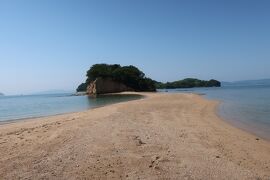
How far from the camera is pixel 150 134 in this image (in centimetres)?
1182

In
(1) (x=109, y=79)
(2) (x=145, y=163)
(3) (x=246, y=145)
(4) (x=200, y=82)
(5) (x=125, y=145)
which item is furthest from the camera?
(4) (x=200, y=82)

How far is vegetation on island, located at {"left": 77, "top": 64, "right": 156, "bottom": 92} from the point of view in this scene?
304 ft

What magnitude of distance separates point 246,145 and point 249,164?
2731 millimetres

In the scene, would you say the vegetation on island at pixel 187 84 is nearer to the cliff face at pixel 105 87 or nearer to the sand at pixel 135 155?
the cliff face at pixel 105 87

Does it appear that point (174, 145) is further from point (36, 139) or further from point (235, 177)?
point (36, 139)

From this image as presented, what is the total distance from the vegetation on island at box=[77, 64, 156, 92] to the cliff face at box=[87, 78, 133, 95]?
3.80 ft

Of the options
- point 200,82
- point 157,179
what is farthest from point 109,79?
point 200,82

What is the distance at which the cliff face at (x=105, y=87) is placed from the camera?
8864cm

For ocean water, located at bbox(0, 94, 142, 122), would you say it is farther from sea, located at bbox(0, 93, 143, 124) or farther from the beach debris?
the beach debris

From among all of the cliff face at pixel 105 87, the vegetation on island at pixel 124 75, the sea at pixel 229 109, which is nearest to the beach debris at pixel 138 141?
the sea at pixel 229 109

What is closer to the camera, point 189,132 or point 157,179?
point 157,179

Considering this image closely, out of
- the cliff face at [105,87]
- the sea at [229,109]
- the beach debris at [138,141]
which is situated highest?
the cliff face at [105,87]

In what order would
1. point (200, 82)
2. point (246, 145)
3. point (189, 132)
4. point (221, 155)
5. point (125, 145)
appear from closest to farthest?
1. point (221, 155)
2. point (125, 145)
3. point (246, 145)
4. point (189, 132)
5. point (200, 82)

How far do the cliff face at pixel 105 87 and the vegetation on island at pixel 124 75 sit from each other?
1158 millimetres
